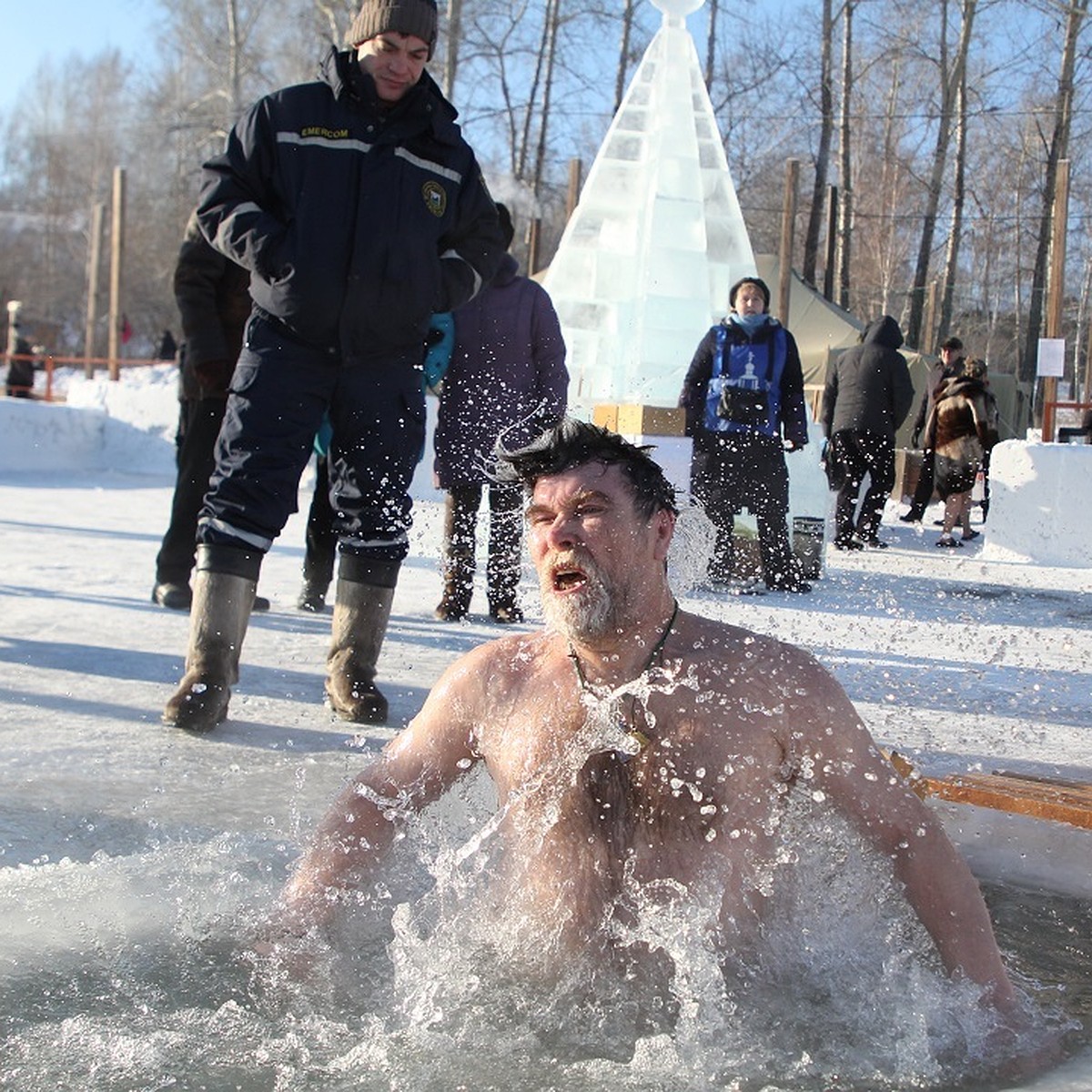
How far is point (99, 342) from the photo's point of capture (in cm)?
4969

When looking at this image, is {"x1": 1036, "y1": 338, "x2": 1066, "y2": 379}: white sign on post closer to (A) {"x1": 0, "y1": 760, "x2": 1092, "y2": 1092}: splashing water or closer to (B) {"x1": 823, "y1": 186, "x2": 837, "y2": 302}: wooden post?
(A) {"x1": 0, "y1": 760, "x2": 1092, "y2": 1092}: splashing water

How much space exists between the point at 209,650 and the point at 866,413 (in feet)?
21.4

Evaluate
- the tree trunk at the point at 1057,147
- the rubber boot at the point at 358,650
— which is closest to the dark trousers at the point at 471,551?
the rubber boot at the point at 358,650

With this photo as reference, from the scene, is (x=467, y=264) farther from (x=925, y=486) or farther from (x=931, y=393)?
(x=925, y=486)

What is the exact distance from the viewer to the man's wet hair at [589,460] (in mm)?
2010

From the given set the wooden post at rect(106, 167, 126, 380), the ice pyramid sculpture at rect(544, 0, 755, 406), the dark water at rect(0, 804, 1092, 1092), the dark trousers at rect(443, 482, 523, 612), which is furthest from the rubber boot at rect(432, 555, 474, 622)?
the wooden post at rect(106, 167, 126, 380)

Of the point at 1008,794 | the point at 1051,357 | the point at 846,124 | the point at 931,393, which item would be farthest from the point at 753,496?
the point at 846,124

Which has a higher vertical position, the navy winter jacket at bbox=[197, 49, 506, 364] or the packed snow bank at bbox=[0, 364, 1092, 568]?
the navy winter jacket at bbox=[197, 49, 506, 364]

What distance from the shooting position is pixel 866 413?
30.3 feet

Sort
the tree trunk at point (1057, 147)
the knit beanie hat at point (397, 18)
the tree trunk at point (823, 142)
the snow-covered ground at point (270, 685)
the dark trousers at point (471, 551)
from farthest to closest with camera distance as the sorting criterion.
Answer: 1. the tree trunk at point (823, 142)
2. the tree trunk at point (1057, 147)
3. the dark trousers at point (471, 551)
4. the knit beanie hat at point (397, 18)
5. the snow-covered ground at point (270, 685)

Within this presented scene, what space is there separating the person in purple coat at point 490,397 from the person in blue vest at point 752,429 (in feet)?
5.85

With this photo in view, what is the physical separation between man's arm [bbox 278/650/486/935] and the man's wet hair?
1.14 ft

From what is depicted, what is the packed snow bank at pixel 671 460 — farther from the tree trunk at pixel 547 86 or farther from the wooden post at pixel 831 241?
the tree trunk at pixel 547 86

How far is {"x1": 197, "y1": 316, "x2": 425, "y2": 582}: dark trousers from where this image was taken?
3471 mm
